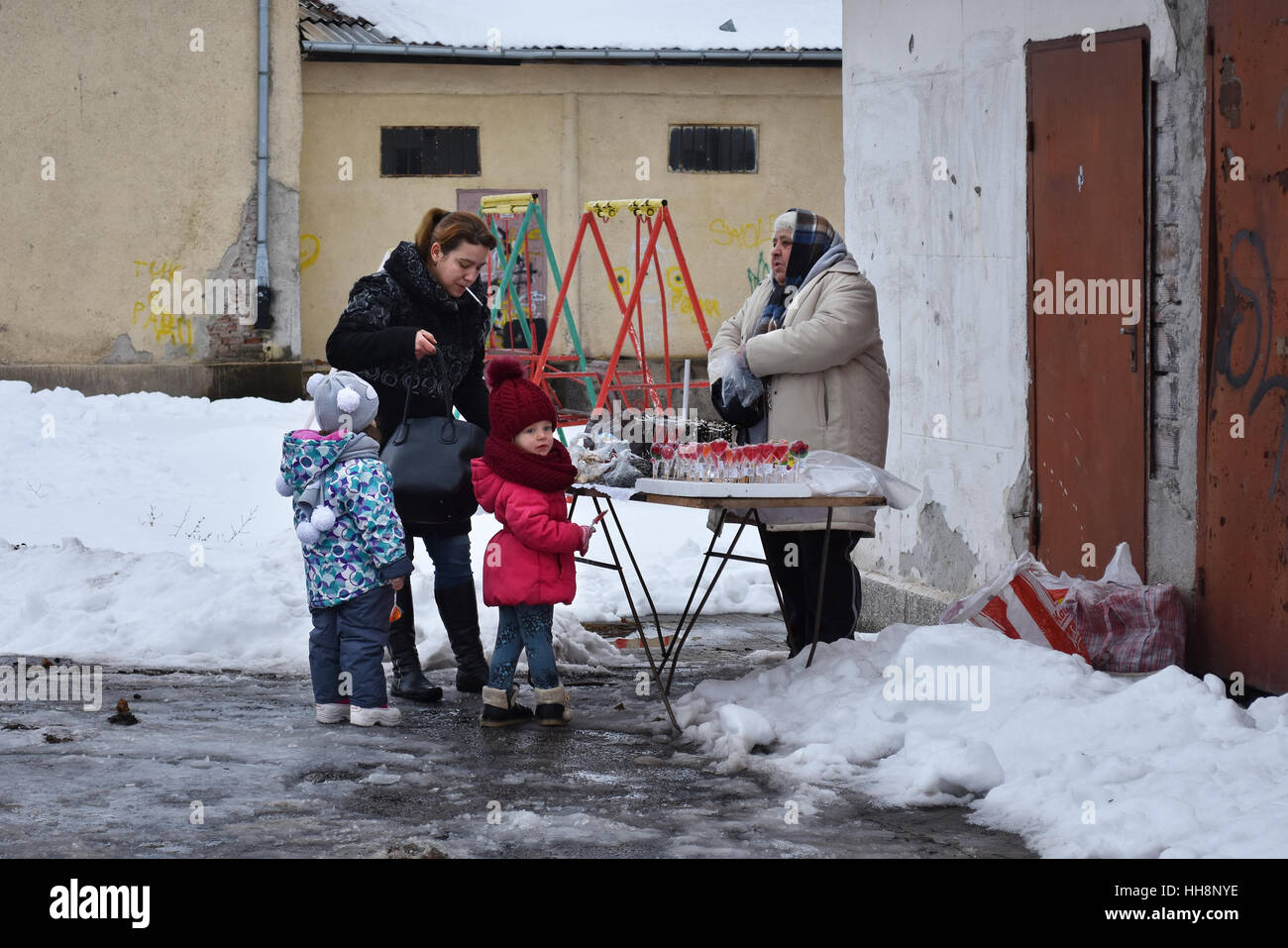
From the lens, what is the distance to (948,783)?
493 centimetres

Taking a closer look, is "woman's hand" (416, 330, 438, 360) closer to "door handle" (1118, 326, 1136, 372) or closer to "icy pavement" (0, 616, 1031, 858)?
"icy pavement" (0, 616, 1031, 858)

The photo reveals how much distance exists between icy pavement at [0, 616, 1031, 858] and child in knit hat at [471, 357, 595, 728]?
167mm

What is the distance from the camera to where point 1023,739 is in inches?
201

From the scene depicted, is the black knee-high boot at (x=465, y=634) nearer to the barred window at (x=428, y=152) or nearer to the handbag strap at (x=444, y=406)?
the handbag strap at (x=444, y=406)

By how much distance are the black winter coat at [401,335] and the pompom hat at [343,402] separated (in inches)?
9.1

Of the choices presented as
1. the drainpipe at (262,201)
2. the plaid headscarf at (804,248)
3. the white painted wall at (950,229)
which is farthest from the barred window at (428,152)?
the plaid headscarf at (804,248)

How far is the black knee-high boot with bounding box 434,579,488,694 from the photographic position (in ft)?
21.7

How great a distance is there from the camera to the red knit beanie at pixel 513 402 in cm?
590

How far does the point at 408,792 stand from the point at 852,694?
5.45 feet

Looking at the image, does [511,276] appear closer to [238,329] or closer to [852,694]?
[238,329]

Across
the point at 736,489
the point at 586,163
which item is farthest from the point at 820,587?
the point at 586,163
